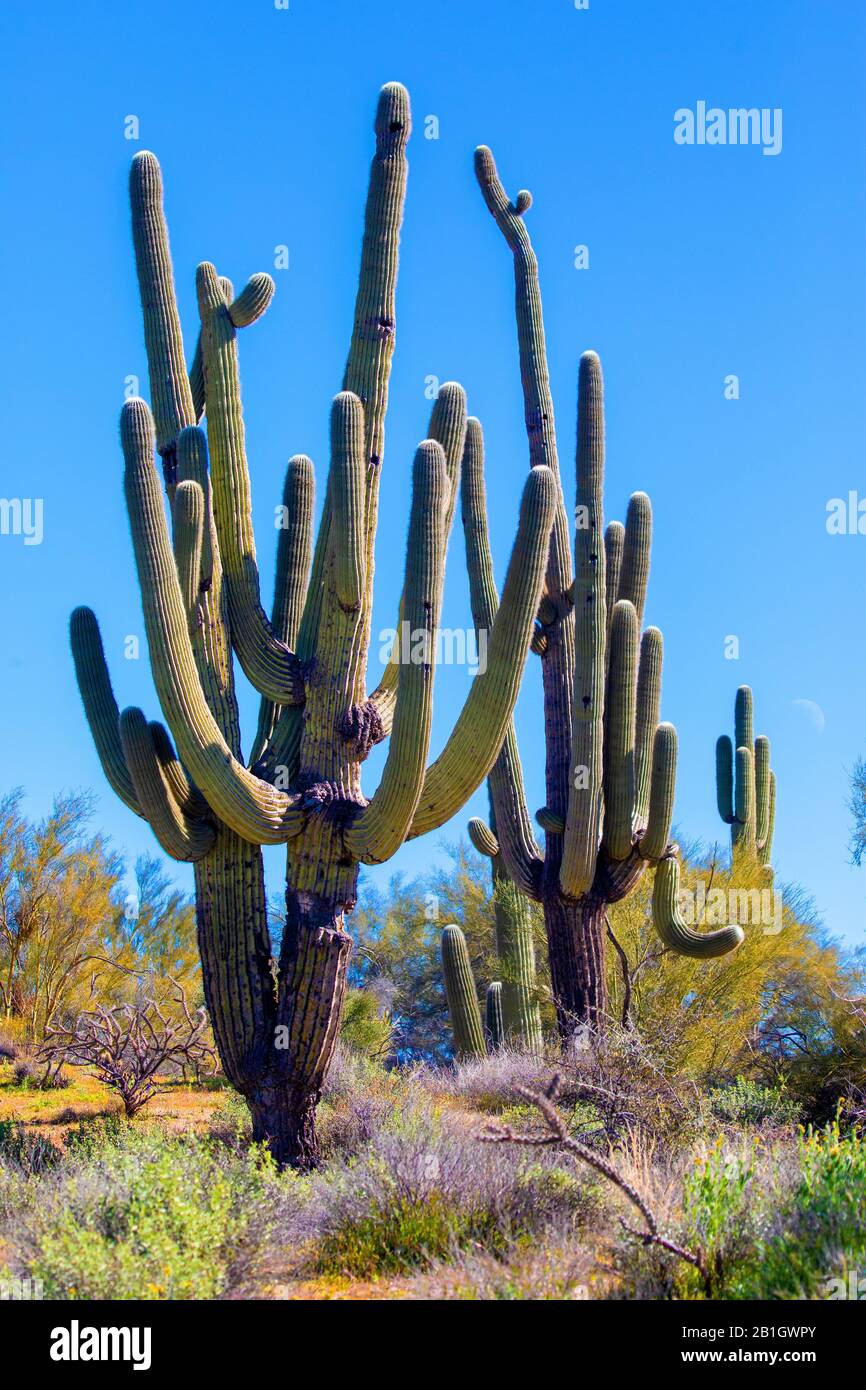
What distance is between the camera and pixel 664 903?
11695 millimetres

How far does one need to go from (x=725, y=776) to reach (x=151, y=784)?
10479mm

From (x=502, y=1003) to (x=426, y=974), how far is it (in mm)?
9456

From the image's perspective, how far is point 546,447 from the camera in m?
12.4

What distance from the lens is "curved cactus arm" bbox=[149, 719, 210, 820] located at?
26.9 ft

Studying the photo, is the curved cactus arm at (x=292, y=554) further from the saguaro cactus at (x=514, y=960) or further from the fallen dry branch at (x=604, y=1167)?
the fallen dry branch at (x=604, y=1167)

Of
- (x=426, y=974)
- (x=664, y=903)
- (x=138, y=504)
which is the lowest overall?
(x=426, y=974)

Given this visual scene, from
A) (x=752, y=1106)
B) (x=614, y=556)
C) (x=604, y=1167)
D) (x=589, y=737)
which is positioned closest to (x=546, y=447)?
(x=614, y=556)

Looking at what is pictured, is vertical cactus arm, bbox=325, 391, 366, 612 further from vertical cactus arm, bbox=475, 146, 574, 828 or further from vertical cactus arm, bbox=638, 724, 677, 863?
vertical cactus arm, bbox=638, 724, 677, 863

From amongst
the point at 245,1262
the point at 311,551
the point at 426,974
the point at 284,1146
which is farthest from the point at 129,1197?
the point at 426,974

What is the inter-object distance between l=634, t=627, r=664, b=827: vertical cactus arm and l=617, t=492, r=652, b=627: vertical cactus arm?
427 millimetres

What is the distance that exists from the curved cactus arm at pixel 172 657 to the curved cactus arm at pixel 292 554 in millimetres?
1468

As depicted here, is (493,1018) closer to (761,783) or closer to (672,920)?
(672,920)

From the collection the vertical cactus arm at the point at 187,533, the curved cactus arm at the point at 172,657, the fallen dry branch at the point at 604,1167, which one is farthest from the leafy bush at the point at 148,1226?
the vertical cactus arm at the point at 187,533
